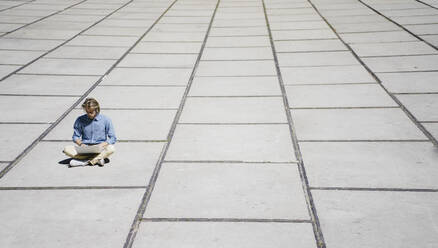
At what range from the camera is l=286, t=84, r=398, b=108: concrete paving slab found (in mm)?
5066

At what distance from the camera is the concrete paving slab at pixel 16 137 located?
4043 millimetres

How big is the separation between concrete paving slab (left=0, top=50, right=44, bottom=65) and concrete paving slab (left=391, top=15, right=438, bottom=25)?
7443 mm

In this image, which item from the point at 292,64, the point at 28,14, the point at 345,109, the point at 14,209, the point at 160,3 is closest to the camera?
the point at 14,209

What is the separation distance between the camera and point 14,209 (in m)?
3.16

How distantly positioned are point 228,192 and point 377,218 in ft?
3.63

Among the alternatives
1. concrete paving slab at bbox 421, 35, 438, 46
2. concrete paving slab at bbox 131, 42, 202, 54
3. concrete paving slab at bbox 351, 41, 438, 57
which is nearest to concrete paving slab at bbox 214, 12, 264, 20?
concrete paving slab at bbox 131, 42, 202, 54

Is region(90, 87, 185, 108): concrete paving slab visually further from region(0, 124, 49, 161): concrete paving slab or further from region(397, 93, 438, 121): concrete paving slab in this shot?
region(397, 93, 438, 121): concrete paving slab

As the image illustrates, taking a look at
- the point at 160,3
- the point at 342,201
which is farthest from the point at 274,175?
the point at 160,3

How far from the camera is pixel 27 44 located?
8.04m

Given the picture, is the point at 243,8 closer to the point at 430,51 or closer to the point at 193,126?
the point at 430,51

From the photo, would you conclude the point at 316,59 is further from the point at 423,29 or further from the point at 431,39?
the point at 423,29

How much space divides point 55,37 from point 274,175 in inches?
261

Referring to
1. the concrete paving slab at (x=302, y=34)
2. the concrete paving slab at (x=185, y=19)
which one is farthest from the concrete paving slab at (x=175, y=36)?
the concrete paving slab at (x=302, y=34)

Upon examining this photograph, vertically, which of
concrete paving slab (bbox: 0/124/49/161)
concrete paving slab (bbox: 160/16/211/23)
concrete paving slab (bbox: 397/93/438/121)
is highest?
concrete paving slab (bbox: 160/16/211/23)
